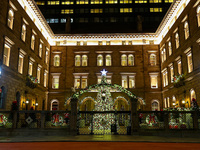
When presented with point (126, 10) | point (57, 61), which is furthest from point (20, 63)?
point (126, 10)

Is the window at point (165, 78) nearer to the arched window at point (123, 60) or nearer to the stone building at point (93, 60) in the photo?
the stone building at point (93, 60)

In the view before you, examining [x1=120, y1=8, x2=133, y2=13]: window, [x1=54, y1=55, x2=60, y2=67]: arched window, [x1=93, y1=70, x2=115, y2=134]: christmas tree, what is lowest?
[x1=93, y1=70, x2=115, y2=134]: christmas tree

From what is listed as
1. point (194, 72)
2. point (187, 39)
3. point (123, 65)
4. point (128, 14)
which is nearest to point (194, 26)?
point (187, 39)

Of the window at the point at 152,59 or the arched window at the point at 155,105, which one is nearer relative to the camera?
the arched window at the point at 155,105

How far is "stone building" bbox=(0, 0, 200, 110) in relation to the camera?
2264 cm

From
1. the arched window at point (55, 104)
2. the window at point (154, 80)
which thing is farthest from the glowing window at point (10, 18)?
the window at point (154, 80)

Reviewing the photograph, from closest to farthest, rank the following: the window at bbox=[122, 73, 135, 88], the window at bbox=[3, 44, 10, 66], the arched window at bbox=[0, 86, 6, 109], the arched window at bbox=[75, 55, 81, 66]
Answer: the arched window at bbox=[0, 86, 6, 109]
the window at bbox=[3, 44, 10, 66]
the window at bbox=[122, 73, 135, 88]
the arched window at bbox=[75, 55, 81, 66]

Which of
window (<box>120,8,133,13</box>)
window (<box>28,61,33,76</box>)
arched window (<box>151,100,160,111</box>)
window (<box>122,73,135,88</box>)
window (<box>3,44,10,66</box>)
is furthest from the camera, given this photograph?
window (<box>120,8,133,13</box>)

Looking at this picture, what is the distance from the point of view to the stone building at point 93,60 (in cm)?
2264

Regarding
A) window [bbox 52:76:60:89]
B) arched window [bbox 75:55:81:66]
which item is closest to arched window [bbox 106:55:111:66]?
arched window [bbox 75:55:81:66]

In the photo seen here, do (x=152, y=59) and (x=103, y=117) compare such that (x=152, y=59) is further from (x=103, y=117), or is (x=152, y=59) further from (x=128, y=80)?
(x=103, y=117)

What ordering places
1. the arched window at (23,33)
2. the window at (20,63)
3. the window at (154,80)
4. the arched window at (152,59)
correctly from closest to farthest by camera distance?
the window at (20,63)
the arched window at (23,33)
the window at (154,80)
the arched window at (152,59)

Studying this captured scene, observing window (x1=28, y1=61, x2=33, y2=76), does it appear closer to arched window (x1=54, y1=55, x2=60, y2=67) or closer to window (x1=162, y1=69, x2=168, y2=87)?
arched window (x1=54, y1=55, x2=60, y2=67)

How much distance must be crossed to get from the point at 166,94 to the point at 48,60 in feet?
69.6
